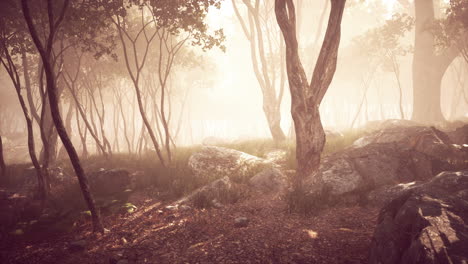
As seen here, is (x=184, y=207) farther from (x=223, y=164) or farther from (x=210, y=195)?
(x=223, y=164)

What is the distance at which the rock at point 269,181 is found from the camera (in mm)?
7345

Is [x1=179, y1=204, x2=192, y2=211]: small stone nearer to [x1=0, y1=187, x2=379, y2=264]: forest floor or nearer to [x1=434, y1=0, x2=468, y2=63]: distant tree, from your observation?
[x1=0, y1=187, x2=379, y2=264]: forest floor

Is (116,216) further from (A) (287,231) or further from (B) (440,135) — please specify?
(B) (440,135)

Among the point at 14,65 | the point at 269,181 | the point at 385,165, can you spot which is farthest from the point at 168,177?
the point at 14,65

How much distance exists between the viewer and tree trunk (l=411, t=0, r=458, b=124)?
16.2 metres

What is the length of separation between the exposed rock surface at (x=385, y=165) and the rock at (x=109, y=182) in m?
6.44

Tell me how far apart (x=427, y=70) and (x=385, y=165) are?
14.6m

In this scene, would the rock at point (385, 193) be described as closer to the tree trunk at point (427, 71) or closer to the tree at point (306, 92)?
the tree at point (306, 92)

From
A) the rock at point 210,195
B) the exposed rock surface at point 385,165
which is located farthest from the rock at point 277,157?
the rock at point 210,195

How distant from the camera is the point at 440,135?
7535mm

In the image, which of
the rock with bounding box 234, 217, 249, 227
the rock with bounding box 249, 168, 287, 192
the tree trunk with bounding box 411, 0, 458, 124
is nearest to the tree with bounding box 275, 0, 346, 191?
the rock with bounding box 249, 168, 287, 192

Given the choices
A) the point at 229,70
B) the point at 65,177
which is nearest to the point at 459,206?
the point at 65,177

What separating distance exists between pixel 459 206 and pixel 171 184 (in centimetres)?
744

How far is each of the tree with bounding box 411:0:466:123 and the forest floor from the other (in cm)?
1588
